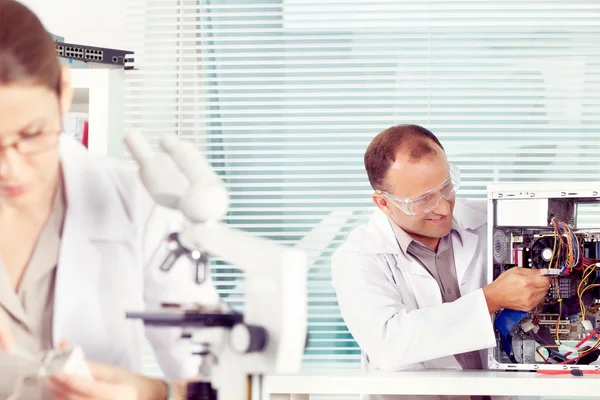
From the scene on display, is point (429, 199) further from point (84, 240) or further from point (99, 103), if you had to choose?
point (84, 240)

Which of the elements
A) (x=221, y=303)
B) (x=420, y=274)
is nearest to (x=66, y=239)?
(x=221, y=303)

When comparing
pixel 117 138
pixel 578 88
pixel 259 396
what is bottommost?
pixel 259 396

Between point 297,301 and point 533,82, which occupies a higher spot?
point 533,82

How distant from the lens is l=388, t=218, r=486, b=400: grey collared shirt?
2076 millimetres

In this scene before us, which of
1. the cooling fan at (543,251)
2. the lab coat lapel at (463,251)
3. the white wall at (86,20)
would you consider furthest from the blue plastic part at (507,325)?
the white wall at (86,20)

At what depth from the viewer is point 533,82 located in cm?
295

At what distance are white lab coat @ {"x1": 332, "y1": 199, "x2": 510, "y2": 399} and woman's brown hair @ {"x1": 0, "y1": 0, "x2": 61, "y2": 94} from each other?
1.16 m

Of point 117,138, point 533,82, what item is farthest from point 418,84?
point 117,138

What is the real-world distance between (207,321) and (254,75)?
87.5 inches

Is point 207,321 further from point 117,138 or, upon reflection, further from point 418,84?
point 418,84

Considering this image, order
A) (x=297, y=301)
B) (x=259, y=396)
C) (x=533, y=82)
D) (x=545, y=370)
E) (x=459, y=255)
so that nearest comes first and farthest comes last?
(x=297, y=301), (x=259, y=396), (x=545, y=370), (x=459, y=255), (x=533, y=82)

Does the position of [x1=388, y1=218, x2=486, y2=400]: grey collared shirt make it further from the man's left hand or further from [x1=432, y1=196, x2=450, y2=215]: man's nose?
the man's left hand

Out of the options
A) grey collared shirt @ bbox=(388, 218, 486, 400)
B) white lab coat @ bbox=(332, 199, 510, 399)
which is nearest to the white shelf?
white lab coat @ bbox=(332, 199, 510, 399)

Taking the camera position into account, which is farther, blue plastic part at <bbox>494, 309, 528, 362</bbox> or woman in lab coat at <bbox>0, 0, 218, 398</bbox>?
blue plastic part at <bbox>494, 309, 528, 362</bbox>
